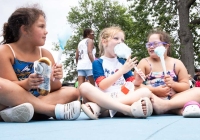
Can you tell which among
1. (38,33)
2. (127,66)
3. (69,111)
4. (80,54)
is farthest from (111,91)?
(80,54)

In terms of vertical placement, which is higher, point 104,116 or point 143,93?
point 143,93

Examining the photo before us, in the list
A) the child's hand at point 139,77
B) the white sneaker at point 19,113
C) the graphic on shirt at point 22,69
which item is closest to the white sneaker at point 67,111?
the white sneaker at point 19,113

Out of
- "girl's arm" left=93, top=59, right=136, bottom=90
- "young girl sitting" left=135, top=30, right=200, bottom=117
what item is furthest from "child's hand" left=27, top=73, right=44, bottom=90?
"young girl sitting" left=135, top=30, right=200, bottom=117

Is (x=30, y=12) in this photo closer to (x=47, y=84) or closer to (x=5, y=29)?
(x=5, y=29)

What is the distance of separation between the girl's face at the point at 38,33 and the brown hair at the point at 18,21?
1.4 inches

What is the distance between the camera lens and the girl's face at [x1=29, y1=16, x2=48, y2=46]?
9.26ft

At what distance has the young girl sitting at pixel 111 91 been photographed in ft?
Result: 8.72

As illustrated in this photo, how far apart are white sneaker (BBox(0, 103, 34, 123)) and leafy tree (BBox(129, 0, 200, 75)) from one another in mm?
9661

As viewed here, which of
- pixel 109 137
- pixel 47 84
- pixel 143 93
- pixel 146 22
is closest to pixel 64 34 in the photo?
pixel 47 84

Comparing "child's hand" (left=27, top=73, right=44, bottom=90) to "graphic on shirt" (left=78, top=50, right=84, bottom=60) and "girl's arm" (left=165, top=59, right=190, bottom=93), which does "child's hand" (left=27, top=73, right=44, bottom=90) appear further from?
"graphic on shirt" (left=78, top=50, right=84, bottom=60)

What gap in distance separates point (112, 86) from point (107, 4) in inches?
1021

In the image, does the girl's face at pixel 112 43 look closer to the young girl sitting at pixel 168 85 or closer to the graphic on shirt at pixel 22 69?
the young girl sitting at pixel 168 85

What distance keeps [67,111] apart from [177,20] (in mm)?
11873

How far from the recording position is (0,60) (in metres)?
2.58
